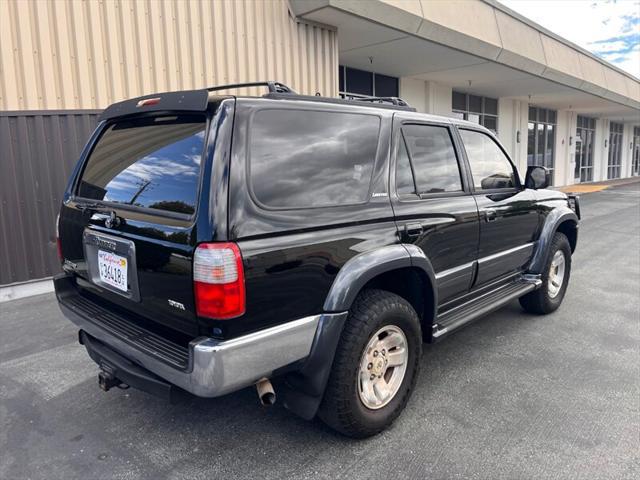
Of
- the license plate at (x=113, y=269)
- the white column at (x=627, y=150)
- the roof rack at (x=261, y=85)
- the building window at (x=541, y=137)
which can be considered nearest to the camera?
the license plate at (x=113, y=269)

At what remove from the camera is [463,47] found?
32.0ft

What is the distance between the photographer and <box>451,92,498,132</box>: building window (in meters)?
15.1

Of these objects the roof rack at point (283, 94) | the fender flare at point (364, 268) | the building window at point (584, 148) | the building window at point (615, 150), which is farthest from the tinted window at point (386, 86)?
the building window at point (615, 150)

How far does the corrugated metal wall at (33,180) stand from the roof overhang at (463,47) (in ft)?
13.4

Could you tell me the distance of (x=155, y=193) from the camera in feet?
8.06

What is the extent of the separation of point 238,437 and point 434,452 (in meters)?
1.16

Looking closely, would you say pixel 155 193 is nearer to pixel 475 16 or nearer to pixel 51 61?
pixel 51 61

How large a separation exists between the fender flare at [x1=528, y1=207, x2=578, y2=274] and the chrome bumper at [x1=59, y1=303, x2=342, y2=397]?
2886mm

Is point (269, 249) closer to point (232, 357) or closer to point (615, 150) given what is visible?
point (232, 357)

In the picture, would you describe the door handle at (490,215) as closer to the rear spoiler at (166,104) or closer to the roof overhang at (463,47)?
the rear spoiler at (166,104)

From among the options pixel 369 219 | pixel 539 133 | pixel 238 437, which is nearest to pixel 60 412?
pixel 238 437

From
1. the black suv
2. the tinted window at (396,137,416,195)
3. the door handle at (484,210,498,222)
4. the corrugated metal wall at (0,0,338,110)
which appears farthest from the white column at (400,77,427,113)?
the tinted window at (396,137,416,195)

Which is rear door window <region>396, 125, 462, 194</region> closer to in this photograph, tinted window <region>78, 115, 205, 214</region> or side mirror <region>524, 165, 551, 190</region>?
side mirror <region>524, 165, 551, 190</region>

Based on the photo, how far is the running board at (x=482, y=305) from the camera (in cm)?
332
